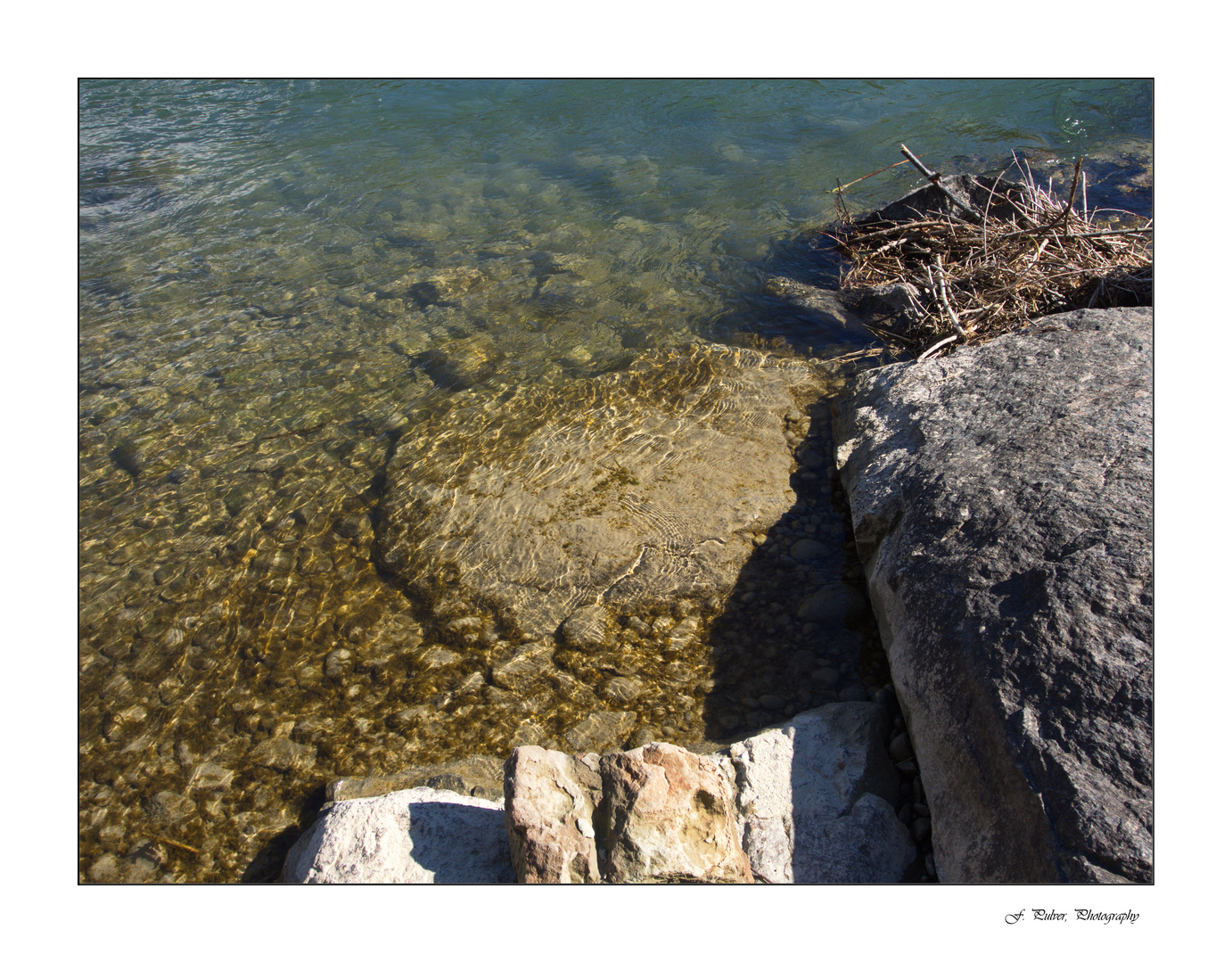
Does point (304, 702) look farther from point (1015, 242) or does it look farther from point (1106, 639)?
point (1015, 242)

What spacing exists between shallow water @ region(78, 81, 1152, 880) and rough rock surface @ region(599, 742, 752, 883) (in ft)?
2.39

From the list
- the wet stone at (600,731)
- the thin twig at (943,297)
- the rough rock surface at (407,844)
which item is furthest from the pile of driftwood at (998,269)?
the rough rock surface at (407,844)

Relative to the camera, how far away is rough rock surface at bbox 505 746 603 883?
8.24 ft

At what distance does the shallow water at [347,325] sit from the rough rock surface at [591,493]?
269 millimetres

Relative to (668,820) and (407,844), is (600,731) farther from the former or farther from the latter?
(407,844)

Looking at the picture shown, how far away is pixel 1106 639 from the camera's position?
8.25 ft

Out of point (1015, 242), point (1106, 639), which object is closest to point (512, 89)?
point (1015, 242)

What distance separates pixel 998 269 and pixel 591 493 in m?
3.89

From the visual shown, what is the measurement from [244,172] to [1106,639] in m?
10.4

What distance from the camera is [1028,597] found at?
278 cm

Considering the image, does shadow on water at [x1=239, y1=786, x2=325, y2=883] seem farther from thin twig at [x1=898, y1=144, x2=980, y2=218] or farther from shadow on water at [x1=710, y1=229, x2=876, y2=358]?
thin twig at [x1=898, y1=144, x2=980, y2=218]

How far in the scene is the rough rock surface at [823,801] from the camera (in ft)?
9.03

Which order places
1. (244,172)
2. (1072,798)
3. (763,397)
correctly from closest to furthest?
(1072,798)
(763,397)
(244,172)

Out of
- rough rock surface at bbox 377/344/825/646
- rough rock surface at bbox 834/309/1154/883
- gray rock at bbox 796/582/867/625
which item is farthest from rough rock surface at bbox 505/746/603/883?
gray rock at bbox 796/582/867/625
